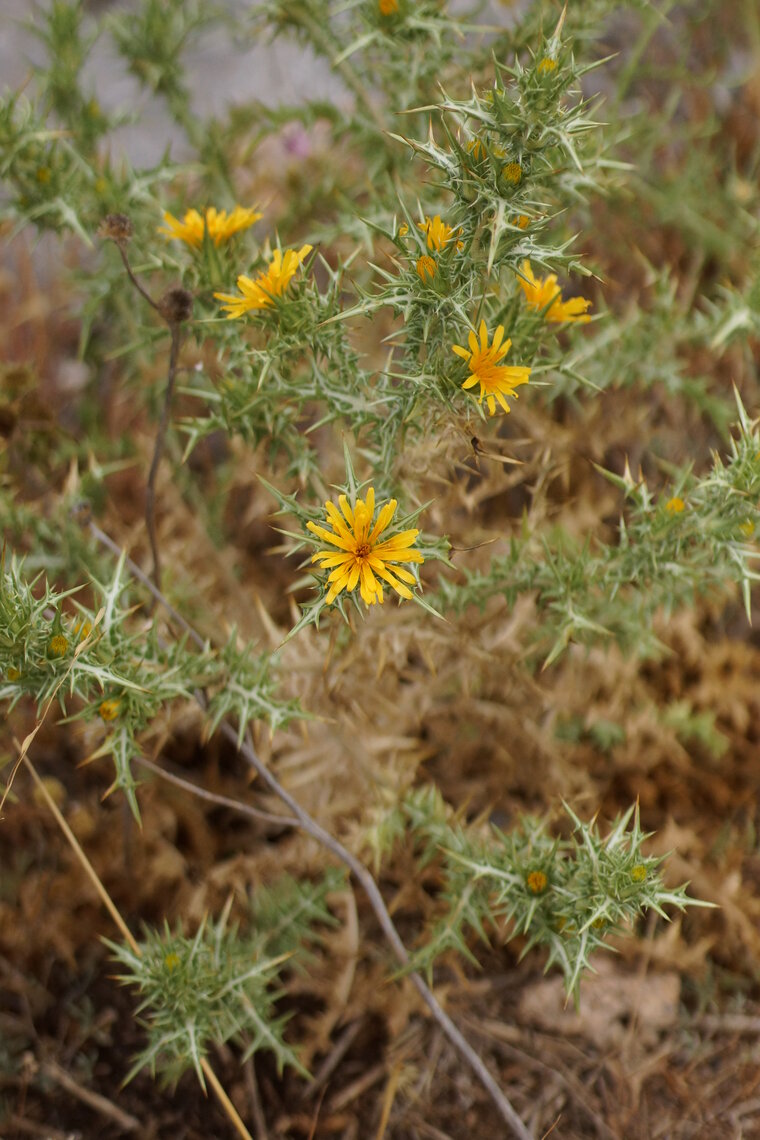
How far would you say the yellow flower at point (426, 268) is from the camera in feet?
5.39

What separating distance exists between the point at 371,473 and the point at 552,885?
103cm

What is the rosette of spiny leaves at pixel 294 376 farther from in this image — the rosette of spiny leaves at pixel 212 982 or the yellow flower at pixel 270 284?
the rosette of spiny leaves at pixel 212 982

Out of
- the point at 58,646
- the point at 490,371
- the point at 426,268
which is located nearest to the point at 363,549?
the point at 490,371

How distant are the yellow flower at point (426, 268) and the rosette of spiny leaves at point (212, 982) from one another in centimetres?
149

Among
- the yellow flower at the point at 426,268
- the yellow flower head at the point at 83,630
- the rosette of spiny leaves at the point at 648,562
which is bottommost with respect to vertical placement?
the rosette of spiny leaves at the point at 648,562

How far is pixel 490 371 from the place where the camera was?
169 centimetres

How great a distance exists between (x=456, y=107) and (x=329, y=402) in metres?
0.71

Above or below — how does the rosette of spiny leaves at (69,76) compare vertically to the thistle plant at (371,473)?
above

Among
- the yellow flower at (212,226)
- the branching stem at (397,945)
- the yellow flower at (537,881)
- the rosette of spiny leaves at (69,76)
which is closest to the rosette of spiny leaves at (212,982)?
the branching stem at (397,945)

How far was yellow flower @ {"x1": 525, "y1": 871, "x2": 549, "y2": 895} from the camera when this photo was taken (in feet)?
6.22

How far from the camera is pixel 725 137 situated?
12.7 feet

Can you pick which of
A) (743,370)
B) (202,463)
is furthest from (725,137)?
(202,463)

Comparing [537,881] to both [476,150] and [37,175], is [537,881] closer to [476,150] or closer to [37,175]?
[476,150]

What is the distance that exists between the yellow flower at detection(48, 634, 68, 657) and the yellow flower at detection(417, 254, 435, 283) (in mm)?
1007
